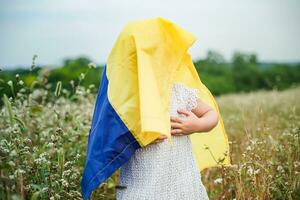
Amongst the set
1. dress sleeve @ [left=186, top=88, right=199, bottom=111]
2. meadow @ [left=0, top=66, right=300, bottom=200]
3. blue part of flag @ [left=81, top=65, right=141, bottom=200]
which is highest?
dress sleeve @ [left=186, top=88, right=199, bottom=111]

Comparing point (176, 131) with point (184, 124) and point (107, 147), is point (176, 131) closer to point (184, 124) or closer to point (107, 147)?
point (184, 124)

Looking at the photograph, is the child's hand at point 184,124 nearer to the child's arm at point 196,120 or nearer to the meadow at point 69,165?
the child's arm at point 196,120

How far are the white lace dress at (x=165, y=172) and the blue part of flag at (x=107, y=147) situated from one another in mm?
125

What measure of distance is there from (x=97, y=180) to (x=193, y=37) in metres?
1.02

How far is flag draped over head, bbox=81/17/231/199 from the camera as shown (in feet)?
8.11

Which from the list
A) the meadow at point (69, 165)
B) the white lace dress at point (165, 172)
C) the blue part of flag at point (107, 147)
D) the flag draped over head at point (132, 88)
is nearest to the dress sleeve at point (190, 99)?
the white lace dress at point (165, 172)

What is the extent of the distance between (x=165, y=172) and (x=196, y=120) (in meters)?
0.37

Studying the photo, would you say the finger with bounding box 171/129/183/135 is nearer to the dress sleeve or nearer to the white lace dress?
the white lace dress

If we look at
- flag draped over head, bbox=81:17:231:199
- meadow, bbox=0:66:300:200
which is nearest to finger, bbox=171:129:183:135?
flag draped over head, bbox=81:17:231:199

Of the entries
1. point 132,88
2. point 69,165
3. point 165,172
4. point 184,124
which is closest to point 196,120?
point 184,124

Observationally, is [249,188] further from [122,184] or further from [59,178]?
[59,178]

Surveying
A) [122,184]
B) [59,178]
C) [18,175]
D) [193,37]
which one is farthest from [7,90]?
[193,37]

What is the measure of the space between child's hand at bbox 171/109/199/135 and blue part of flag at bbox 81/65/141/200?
0.81ft

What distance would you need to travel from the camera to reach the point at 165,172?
266 centimetres
